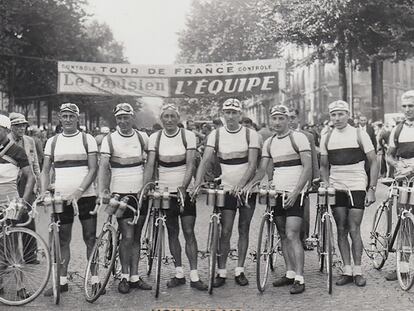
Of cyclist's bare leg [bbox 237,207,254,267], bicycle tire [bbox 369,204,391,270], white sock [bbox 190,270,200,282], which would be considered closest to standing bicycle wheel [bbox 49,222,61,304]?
white sock [bbox 190,270,200,282]

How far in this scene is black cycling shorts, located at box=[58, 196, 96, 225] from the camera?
7172 mm

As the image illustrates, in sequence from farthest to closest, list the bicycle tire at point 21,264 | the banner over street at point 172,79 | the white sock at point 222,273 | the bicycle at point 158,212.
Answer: the banner over street at point 172,79 < the white sock at point 222,273 < the bicycle at point 158,212 < the bicycle tire at point 21,264

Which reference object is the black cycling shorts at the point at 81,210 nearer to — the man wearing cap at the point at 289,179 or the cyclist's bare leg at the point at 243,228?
the cyclist's bare leg at the point at 243,228

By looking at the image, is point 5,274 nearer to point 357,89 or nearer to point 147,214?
point 147,214

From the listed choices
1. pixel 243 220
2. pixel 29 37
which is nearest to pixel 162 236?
pixel 243 220

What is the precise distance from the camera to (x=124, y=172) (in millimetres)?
7328

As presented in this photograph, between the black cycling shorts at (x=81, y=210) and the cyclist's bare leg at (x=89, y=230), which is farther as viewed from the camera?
the cyclist's bare leg at (x=89, y=230)

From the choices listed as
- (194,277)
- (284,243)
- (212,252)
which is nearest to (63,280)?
→ (194,277)

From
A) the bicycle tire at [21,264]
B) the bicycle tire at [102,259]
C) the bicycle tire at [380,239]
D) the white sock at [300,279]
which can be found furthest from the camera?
the bicycle tire at [380,239]

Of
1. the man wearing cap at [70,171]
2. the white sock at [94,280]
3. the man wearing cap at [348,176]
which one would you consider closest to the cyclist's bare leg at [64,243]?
the man wearing cap at [70,171]

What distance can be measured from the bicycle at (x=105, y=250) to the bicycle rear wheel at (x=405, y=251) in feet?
9.59

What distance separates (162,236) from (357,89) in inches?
1784

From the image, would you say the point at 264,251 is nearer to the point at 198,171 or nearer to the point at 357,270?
the point at 357,270

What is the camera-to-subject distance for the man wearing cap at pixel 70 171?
717 centimetres
